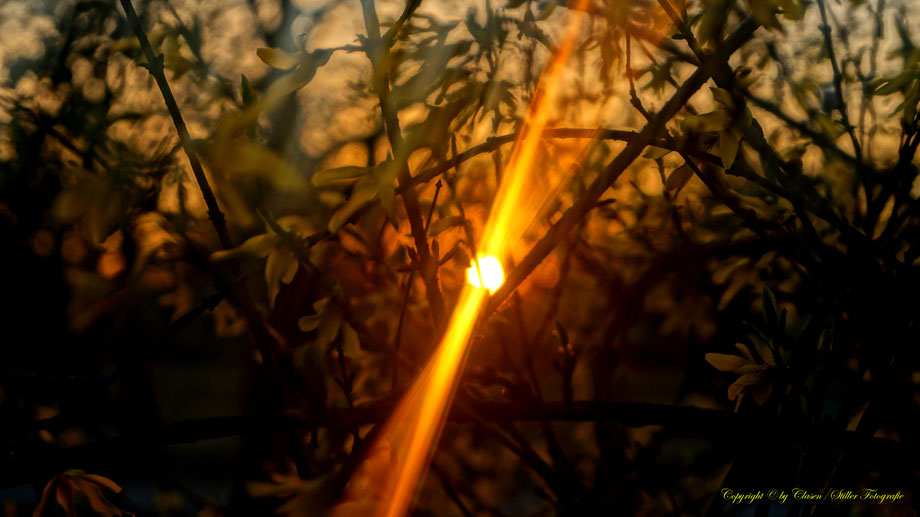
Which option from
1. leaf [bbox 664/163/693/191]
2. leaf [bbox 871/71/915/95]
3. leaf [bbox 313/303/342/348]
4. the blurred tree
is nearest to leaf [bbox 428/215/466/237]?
the blurred tree

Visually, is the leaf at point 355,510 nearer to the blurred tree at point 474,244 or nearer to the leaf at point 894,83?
the blurred tree at point 474,244

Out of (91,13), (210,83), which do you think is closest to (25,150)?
(91,13)

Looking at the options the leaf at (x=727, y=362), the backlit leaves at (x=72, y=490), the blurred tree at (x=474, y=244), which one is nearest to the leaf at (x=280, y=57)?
the blurred tree at (x=474, y=244)

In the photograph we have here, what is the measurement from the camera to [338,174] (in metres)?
0.72

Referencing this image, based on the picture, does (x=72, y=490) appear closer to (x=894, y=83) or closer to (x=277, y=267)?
(x=277, y=267)

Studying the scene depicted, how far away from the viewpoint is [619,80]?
184cm

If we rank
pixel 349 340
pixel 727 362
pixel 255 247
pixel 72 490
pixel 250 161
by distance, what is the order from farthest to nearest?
pixel 727 362
pixel 349 340
pixel 72 490
pixel 255 247
pixel 250 161

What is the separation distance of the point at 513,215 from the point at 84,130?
112 cm

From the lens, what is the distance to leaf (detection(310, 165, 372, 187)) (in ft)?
2.34

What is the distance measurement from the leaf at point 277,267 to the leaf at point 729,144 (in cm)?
60

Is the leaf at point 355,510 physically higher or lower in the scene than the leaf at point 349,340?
lower

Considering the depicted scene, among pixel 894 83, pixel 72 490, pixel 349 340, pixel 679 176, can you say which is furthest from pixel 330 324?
pixel 894 83

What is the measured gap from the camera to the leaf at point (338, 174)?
0.71 metres

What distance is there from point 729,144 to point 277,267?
2.09 ft
